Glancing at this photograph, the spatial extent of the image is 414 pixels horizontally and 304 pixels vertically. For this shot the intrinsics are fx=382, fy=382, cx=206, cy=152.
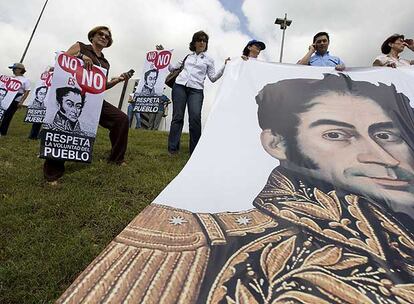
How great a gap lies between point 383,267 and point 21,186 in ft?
10.5

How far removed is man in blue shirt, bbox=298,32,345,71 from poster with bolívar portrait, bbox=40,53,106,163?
8.16ft

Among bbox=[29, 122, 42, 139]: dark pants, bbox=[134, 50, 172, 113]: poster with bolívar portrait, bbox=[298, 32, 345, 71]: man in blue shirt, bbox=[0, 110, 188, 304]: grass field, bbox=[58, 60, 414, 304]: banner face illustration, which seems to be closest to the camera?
bbox=[58, 60, 414, 304]: banner face illustration

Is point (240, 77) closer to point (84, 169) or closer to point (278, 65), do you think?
point (278, 65)

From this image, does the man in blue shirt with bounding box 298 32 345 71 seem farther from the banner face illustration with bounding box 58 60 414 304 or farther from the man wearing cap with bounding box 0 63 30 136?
the man wearing cap with bounding box 0 63 30 136

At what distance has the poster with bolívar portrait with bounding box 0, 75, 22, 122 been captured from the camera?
7656 millimetres

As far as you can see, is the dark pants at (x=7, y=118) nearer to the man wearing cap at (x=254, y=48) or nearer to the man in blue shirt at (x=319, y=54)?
the man wearing cap at (x=254, y=48)

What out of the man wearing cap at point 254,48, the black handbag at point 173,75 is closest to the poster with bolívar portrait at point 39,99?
the black handbag at point 173,75

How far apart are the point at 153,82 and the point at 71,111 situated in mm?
3173

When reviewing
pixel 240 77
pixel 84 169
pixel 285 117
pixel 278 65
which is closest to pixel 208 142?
pixel 285 117

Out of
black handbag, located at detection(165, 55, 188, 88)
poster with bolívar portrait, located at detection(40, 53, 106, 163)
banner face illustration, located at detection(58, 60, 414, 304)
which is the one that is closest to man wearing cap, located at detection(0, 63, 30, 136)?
black handbag, located at detection(165, 55, 188, 88)

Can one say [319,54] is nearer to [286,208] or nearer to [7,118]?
[286,208]

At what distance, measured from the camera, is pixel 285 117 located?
3.24 metres

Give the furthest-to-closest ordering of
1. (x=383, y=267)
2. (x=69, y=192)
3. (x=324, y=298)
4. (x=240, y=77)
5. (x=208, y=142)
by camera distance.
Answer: (x=240, y=77)
(x=69, y=192)
(x=208, y=142)
(x=383, y=267)
(x=324, y=298)

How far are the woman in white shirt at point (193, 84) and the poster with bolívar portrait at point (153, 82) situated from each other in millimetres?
1502
